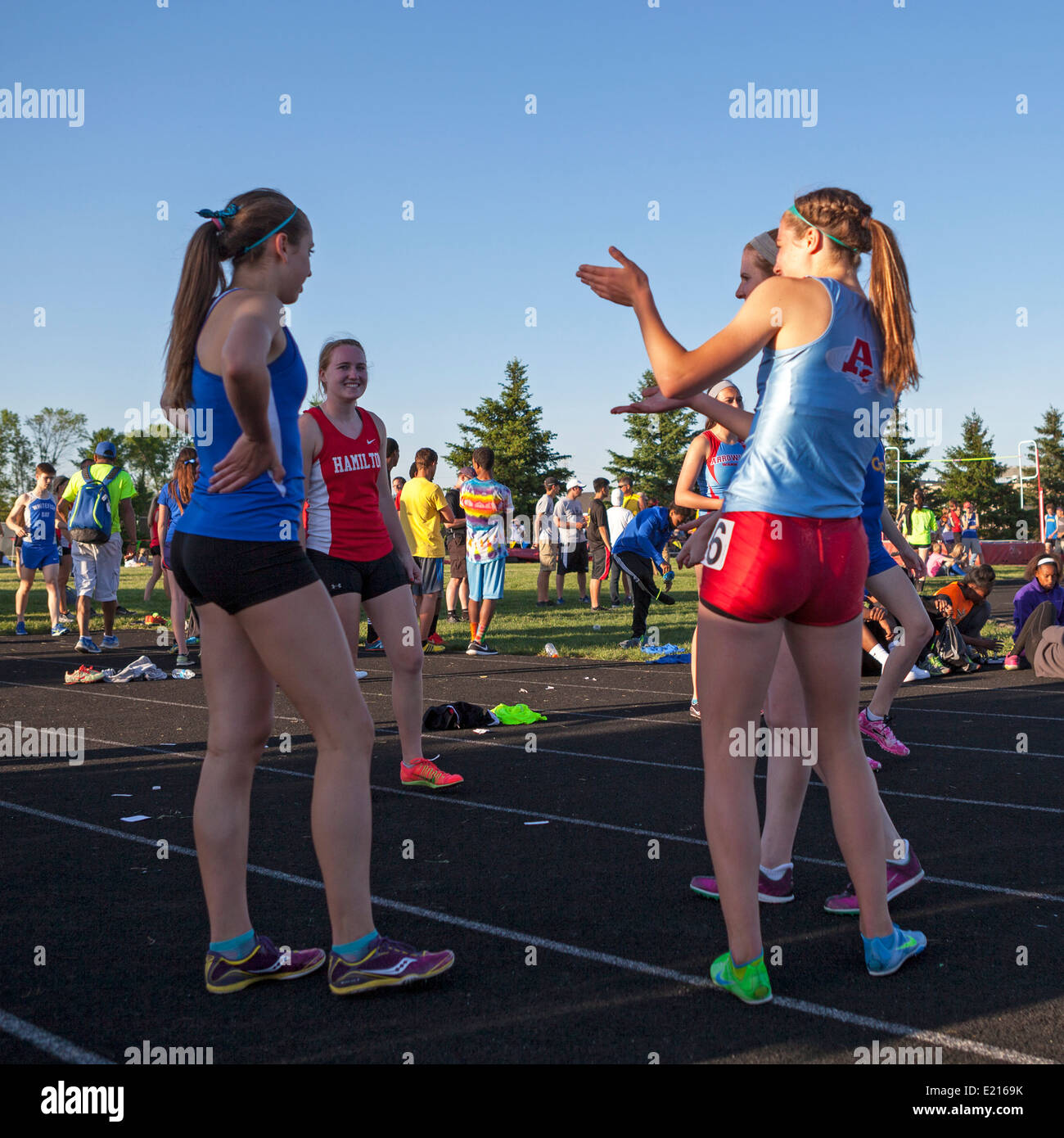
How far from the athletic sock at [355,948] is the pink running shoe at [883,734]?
445cm

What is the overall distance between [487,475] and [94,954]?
10.5 meters

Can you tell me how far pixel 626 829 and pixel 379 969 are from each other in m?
2.18

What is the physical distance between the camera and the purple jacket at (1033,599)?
11.5 m

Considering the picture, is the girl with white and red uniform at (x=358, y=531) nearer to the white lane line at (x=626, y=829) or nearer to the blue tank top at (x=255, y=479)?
the white lane line at (x=626, y=829)

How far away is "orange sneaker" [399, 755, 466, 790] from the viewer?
19.6 feet

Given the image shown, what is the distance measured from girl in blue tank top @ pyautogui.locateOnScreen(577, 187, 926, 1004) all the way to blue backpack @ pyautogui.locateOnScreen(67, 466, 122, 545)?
34.2ft

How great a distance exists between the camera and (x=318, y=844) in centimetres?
315

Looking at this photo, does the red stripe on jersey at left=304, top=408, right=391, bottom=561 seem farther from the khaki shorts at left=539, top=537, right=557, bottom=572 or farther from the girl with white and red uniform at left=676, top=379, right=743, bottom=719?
the khaki shorts at left=539, top=537, right=557, bottom=572

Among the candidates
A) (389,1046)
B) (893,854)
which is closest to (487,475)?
(893,854)

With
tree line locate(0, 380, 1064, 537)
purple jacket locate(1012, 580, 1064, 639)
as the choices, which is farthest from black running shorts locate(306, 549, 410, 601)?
tree line locate(0, 380, 1064, 537)

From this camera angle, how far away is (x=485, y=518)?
44.7 ft

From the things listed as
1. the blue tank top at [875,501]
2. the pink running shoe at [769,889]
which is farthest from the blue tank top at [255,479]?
the blue tank top at [875,501]
